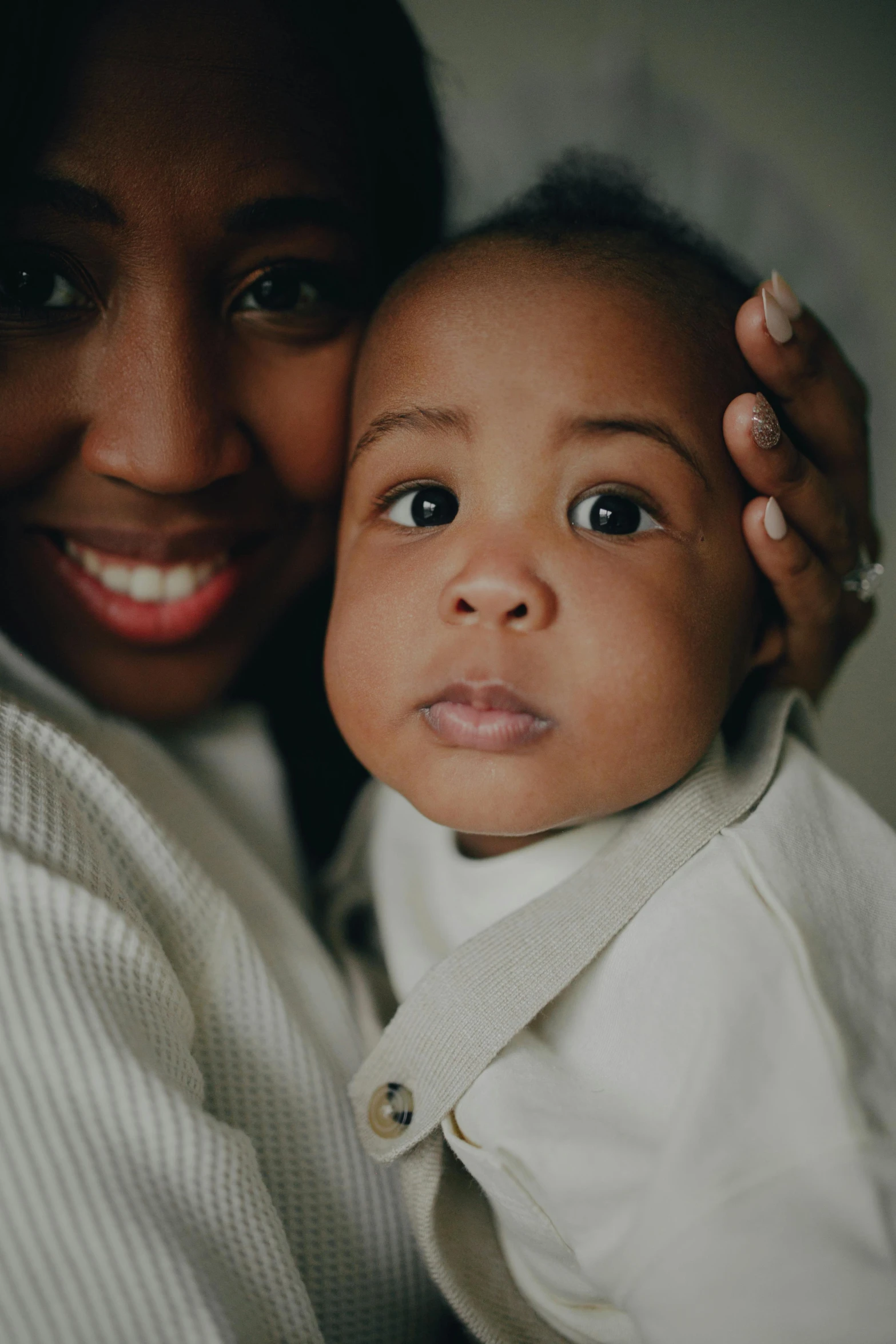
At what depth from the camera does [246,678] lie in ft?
4.09

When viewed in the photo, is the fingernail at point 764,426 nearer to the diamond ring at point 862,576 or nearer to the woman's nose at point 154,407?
the diamond ring at point 862,576

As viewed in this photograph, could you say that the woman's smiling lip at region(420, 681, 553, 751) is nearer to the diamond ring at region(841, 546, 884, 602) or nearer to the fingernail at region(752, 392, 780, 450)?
the fingernail at region(752, 392, 780, 450)

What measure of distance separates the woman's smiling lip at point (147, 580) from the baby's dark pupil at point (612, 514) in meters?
0.38

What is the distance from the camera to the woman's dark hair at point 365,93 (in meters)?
0.71

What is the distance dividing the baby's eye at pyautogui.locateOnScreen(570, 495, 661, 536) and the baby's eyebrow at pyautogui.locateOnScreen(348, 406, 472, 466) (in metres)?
0.11

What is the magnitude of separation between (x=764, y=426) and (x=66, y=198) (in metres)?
0.60

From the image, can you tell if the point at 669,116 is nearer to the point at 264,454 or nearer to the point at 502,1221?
the point at 264,454

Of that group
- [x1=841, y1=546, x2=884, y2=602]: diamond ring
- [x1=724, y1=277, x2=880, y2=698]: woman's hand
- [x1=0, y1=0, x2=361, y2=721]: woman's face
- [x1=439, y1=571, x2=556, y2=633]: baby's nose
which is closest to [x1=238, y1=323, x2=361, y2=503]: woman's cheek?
[x1=0, y1=0, x2=361, y2=721]: woman's face

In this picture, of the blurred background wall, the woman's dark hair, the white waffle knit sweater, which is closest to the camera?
the white waffle knit sweater

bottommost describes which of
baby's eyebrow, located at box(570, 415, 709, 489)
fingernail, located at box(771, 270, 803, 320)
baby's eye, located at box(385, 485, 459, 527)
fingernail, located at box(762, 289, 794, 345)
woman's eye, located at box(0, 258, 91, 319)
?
baby's eye, located at box(385, 485, 459, 527)

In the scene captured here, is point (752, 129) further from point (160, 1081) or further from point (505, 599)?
point (160, 1081)

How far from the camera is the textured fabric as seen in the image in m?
0.59

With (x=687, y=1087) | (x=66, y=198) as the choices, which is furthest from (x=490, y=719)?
(x=66, y=198)

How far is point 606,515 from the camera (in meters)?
0.78
